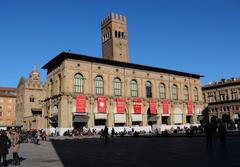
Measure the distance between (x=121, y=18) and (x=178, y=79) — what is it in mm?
23498

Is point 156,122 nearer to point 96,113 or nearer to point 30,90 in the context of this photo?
point 96,113

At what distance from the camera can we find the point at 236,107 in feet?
243

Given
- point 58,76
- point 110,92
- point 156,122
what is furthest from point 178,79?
point 58,76

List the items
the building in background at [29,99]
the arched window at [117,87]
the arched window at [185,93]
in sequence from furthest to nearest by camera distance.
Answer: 1. the building in background at [29,99]
2. the arched window at [185,93]
3. the arched window at [117,87]

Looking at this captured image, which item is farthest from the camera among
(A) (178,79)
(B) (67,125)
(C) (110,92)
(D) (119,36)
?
(D) (119,36)

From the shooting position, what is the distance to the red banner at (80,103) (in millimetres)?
45375

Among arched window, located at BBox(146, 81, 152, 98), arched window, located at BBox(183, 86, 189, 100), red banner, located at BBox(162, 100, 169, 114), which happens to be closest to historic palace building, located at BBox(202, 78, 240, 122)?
arched window, located at BBox(183, 86, 189, 100)

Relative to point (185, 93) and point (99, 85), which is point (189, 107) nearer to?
point (185, 93)

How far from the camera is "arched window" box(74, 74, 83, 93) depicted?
1836 inches

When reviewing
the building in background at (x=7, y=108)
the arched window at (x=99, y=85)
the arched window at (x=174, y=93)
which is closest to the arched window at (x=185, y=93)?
the arched window at (x=174, y=93)

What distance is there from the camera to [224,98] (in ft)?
255

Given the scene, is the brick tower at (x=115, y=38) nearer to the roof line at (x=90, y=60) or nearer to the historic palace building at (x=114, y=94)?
the roof line at (x=90, y=60)

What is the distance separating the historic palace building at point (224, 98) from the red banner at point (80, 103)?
1769 inches

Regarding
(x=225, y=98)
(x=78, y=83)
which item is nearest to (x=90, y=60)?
(x=78, y=83)
